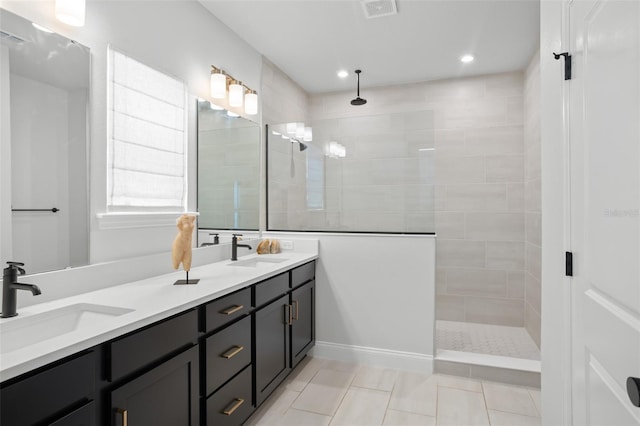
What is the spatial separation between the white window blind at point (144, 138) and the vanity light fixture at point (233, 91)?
0.96ft

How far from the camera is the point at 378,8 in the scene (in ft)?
8.13

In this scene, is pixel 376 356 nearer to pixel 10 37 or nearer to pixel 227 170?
pixel 227 170

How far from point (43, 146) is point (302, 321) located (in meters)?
1.95

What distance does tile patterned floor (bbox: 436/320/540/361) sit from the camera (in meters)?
2.99

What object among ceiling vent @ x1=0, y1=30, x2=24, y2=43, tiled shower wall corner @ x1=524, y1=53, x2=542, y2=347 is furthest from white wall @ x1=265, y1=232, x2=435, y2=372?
ceiling vent @ x1=0, y1=30, x2=24, y2=43

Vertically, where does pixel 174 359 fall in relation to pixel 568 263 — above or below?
below

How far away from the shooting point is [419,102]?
3977 millimetres

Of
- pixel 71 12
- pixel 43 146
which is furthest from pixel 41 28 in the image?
pixel 43 146

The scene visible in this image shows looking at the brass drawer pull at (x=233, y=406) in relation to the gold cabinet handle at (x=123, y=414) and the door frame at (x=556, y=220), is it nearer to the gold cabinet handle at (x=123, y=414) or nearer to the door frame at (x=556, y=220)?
the gold cabinet handle at (x=123, y=414)

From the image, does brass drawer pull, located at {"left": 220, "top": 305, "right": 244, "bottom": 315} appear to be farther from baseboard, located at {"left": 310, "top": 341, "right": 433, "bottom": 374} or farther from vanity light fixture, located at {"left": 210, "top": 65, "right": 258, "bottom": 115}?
vanity light fixture, located at {"left": 210, "top": 65, "right": 258, "bottom": 115}

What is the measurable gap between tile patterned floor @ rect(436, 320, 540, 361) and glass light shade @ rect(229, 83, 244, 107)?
8.70ft

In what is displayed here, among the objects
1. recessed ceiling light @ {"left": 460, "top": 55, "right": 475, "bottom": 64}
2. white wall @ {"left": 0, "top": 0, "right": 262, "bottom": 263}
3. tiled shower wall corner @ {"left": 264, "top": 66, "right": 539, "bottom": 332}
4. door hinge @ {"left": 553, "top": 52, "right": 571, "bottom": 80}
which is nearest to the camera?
door hinge @ {"left": 553, "top": 52, "right": 571, "bottom": 80}

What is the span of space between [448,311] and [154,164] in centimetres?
329

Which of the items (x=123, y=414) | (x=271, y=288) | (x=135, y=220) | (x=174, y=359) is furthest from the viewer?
(x=271, y=288)
